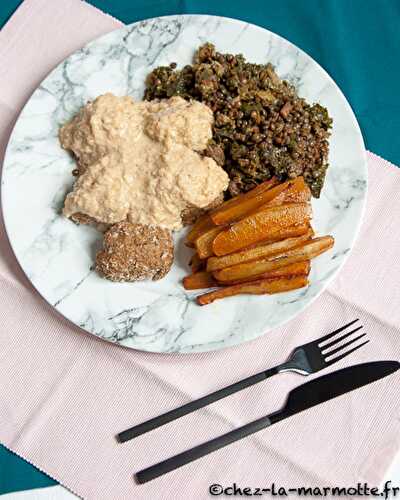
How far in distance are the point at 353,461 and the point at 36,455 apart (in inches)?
58.6

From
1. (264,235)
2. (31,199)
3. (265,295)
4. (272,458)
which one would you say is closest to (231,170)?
(264,235)

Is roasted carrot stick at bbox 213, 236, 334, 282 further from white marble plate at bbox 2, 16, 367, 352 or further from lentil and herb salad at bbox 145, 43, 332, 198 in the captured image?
lentil and herb salad at bbox 145, 43, 332, 198

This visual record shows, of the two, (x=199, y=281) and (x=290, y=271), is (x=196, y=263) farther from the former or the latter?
(x=290, y=271)

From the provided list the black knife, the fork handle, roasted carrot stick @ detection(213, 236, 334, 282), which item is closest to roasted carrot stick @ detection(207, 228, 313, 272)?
roasted carrot stick @ detection(213, 236, 334, 282)

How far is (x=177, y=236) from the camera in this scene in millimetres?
3656

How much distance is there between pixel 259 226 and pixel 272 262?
0.17 metres

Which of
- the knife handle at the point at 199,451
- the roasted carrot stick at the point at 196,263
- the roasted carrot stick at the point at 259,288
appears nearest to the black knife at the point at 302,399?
the knife handle at the point at 199,451

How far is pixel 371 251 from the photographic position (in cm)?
379

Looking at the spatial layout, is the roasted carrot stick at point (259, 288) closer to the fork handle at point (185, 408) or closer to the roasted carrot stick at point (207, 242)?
the roasted carrot stick at point (207, 242)

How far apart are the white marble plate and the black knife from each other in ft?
1.25

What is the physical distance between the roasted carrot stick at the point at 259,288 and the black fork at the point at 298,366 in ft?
1.11

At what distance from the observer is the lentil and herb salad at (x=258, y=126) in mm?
3514

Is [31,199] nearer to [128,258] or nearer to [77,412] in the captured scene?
[128,258]

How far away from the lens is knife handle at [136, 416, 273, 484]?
3.51 meters
